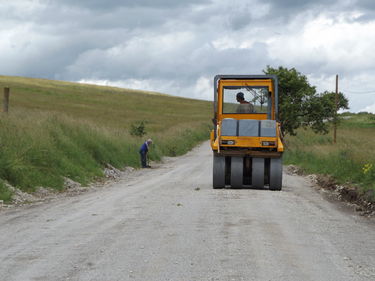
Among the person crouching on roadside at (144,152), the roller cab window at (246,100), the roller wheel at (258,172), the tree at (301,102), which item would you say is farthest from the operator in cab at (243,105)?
the tree at (301,102)

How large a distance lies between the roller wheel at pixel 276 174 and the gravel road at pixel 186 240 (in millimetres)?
2651

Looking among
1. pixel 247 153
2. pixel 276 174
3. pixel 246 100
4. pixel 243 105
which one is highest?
pixel 246 100

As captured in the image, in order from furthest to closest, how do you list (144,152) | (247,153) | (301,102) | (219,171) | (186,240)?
1. (301,102)
2. (144,152)
3. (219,171)
4. (247,153)
5. (186,240)

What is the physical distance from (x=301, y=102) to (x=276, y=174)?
29.0m

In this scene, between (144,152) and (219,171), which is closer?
(219,171)

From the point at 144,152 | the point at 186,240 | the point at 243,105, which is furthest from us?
the point at 144,152

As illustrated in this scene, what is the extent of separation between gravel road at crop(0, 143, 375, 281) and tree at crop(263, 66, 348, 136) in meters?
30.9

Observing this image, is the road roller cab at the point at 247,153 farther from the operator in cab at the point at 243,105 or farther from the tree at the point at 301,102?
the tree at the point at 301,102

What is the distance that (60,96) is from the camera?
3831 inches

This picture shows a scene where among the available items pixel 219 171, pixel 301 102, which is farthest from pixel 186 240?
pixel 301 102

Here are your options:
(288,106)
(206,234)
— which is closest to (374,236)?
(206,234)

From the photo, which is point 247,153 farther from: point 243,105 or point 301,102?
point 301,102

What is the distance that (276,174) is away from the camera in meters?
15.4

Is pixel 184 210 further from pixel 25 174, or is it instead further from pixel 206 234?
pixel 25 174
